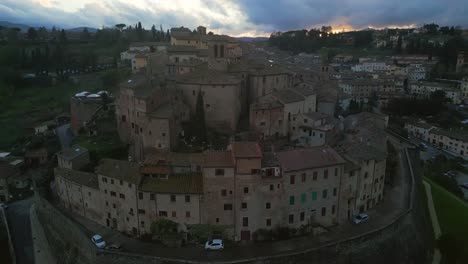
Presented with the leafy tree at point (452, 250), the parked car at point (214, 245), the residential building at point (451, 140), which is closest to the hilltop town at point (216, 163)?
the residential building at point (451, 140)

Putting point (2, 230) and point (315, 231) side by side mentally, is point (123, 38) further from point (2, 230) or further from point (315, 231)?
point (315, 231)

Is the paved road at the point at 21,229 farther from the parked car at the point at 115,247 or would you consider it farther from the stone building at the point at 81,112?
the stone building at the point at 81,112

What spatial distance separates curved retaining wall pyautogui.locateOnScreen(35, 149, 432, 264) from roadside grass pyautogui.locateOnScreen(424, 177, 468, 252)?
321 cm

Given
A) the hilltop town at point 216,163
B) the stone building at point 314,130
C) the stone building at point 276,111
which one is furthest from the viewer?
the stone building at point 276,111

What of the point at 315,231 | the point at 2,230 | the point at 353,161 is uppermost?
the point at 353,161

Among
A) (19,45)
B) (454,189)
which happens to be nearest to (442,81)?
(454,189)

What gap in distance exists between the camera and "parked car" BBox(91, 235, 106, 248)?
29.2m

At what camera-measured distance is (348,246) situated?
93.9 ft

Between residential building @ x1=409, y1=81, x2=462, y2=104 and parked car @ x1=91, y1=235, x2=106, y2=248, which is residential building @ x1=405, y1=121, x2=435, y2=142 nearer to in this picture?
residential building @ x1=409, y1=81, x2=462, y2=104

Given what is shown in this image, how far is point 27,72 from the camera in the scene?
95938mm

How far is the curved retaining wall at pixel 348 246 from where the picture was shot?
27.5m

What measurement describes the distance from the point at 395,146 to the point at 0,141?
60.2 meters

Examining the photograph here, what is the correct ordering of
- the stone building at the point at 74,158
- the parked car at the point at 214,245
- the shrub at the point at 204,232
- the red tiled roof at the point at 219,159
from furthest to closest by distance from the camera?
1. the stone building at the point at 74,158
2. the shrub at the point at 204,232
3. the parked car at the point at 214,245
4. the red tiled roof at the point at 219,159

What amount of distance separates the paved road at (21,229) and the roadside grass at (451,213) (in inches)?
1631
